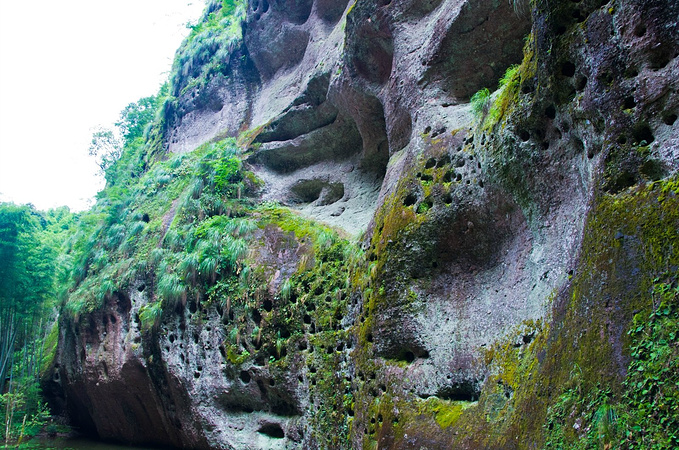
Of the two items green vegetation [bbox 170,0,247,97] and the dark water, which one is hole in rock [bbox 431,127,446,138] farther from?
green vegetation [bbox 170,0,247,97]

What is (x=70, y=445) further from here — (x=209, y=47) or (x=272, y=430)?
(x=209, y=47)

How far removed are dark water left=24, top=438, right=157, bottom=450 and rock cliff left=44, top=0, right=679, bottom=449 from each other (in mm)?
400

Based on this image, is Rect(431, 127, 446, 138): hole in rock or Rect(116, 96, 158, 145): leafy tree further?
Rect(116, 96, 158, 145): leafy tree

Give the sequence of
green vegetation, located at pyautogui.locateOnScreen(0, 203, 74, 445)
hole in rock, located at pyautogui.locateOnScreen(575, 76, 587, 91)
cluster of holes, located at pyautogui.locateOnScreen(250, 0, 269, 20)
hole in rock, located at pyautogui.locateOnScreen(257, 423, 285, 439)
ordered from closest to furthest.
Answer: hole in rock, located at pyautogui.locateOnScreen(575, 76, 587, 91) < hole in rock, located at pyautogui.locateOnScreen(257, 423, 285, 439) < green vegetation, located at pyautogui.locateOnScreen(0, 203, 74, 445) < cluster of holes, located at pyautogui.locateOnScreen(250, 0, 269, 20)

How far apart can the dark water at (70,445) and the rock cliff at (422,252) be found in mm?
400

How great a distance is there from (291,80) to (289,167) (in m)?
3.41

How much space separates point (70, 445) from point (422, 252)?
1169cm

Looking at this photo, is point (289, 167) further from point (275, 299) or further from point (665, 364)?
point (665, 364)

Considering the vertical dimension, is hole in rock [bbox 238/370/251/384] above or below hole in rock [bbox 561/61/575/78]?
below

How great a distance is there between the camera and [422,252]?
22.2ft

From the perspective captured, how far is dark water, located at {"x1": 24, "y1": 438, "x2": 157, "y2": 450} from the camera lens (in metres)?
12.0

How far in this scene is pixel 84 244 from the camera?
15344mm

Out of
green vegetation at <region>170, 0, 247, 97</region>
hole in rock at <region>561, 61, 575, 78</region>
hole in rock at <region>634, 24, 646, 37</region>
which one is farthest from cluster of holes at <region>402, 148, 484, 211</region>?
green vegetation at <region>170, 0, 247, 97</region>

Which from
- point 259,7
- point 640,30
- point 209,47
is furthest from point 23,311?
point 640,30
